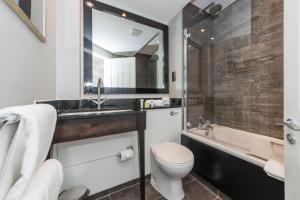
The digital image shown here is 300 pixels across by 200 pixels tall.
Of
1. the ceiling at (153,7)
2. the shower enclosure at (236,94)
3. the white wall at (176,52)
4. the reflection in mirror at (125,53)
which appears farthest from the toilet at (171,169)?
the ceiling at (153,7)

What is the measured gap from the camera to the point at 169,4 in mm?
1812

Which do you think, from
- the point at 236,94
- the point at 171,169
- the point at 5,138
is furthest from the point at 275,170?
the point at 5,138

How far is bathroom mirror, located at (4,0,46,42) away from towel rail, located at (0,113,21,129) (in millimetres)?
595

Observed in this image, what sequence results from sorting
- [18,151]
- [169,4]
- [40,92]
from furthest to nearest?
[169,4] < [40,92] < [18,151]

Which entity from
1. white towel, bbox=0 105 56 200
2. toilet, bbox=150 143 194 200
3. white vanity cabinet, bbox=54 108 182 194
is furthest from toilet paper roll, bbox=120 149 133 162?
white towel, bbox=0 105 56 200

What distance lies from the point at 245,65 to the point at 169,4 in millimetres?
1181

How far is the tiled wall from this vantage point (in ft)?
5.10

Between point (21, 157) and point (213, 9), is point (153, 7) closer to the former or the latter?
point (213, 9)

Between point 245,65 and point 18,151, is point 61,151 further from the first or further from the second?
point 245,65

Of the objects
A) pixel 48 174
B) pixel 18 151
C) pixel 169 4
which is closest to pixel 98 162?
pixel 48 174

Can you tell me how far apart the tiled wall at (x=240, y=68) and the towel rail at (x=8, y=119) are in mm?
1795

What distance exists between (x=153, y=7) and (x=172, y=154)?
1723mm

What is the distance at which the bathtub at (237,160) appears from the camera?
111 centimetres

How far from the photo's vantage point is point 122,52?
1.82 m
